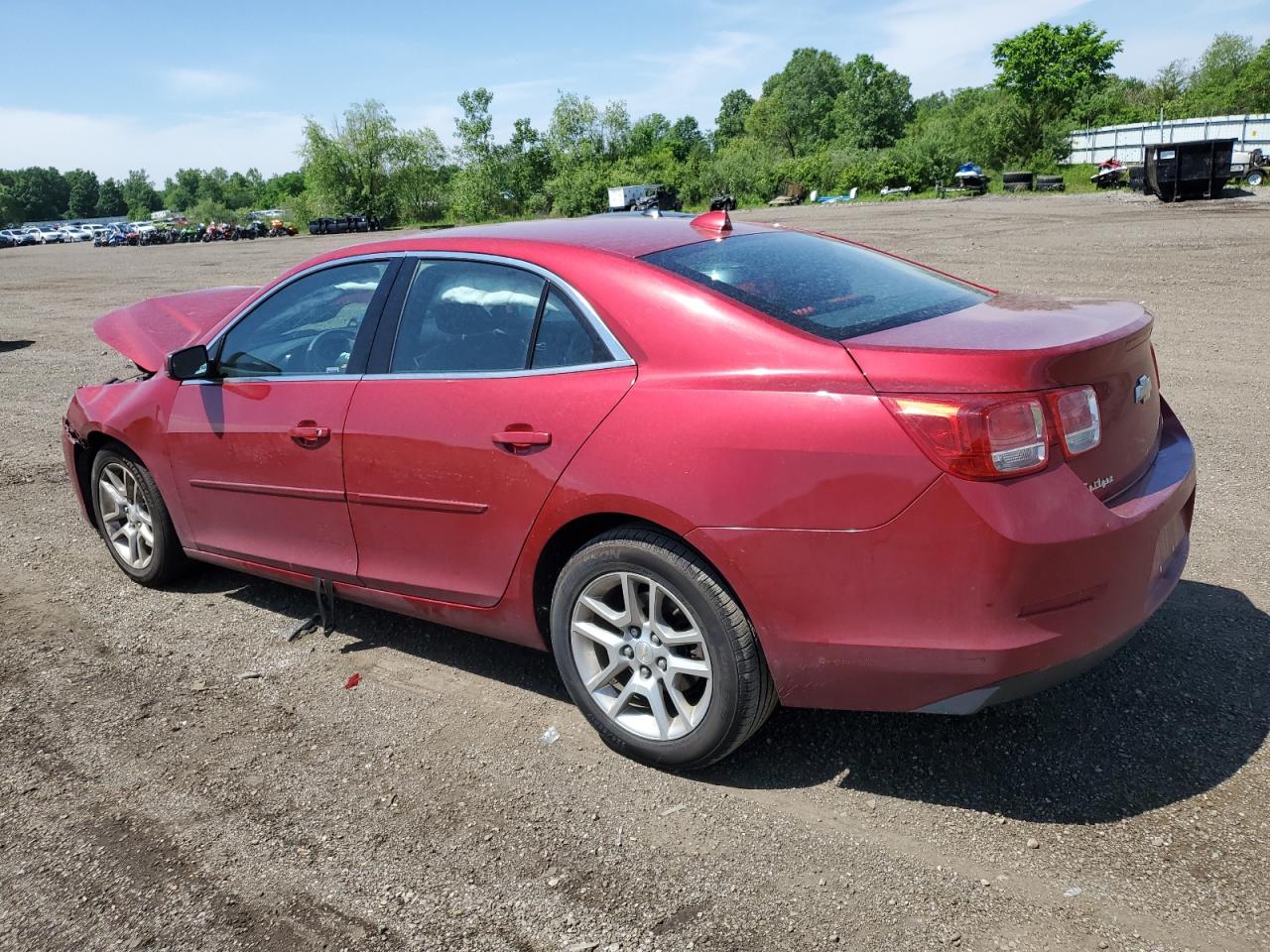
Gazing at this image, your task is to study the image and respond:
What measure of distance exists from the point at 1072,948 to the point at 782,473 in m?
1.31

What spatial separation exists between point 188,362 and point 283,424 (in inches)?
25.9

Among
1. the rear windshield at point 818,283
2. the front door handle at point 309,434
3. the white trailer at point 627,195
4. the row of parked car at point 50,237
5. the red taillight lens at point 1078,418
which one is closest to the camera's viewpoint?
the red taillight lens at point 1078,418

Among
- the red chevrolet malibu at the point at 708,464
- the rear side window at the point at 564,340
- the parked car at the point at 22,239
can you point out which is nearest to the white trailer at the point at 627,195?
the red chevrolet malibu at the point at 708,464

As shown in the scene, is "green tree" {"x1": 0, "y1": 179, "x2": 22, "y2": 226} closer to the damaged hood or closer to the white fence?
the white fence

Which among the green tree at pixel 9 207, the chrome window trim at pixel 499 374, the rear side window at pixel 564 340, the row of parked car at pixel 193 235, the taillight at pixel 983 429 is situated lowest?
the taillight at pixel 983 429

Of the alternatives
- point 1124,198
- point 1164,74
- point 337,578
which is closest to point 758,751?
point 337,578

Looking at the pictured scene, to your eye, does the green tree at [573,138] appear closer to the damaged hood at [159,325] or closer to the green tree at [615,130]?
the green tree at [615,130]

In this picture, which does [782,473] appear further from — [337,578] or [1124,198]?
[1124,198]

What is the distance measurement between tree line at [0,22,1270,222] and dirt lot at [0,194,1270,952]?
182 feet

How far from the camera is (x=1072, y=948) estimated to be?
7.70 feet

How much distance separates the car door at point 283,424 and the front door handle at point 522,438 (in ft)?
2.71

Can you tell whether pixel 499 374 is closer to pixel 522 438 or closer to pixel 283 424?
pixel 522 438

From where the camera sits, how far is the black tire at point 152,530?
4781 millimetres

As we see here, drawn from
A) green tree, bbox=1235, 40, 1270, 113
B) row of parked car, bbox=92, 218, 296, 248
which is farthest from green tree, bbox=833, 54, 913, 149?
row of parked car, bbox=92, 218, 296, 248
